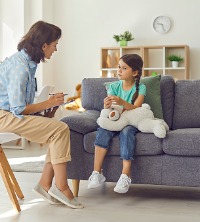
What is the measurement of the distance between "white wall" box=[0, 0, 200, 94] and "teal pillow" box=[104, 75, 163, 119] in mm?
3567

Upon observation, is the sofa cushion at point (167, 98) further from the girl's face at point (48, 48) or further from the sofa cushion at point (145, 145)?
the girl's face at point (48, 48)

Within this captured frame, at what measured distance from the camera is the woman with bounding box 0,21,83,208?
292 centimetres

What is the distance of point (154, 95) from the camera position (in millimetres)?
3545

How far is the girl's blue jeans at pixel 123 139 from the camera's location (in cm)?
311

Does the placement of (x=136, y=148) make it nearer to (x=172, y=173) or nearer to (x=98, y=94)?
(x=172, y=173)

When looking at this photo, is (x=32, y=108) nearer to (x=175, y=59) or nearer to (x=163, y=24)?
(x=175, y=59)

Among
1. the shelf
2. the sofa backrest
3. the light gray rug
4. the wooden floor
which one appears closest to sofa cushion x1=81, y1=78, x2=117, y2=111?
the sofa backrest

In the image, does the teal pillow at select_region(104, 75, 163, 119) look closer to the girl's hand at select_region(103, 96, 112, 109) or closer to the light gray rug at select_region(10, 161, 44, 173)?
the girl's hand at select_region(103, 96, 112, 109)

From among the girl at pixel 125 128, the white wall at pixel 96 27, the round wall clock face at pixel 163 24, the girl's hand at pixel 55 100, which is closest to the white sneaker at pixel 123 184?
the girl at pixel 125 128

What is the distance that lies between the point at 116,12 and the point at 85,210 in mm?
4826

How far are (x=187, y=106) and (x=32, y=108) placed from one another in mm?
1254

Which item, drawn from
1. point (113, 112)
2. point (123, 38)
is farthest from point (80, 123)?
point (123, 38)

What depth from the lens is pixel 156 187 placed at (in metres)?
3.72

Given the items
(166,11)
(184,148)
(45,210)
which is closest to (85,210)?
(45,210)
